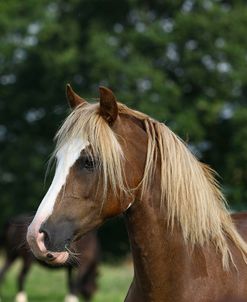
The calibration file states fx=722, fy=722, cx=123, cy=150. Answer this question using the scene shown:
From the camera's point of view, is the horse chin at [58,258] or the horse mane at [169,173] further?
the horse mane at [169,173]

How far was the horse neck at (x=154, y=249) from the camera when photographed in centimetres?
377

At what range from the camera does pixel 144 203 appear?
3.79m

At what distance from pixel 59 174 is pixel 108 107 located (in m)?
0.44

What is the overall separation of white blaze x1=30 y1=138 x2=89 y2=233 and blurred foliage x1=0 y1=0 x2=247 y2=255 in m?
20.1

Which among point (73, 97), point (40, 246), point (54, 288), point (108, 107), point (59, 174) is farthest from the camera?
point (54, 288)

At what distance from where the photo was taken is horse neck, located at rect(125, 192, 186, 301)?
377cm

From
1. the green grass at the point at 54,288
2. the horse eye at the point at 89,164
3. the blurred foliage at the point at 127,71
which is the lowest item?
the green grass at the point at 54,288

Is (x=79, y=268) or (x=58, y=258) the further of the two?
(x=79, y=268)

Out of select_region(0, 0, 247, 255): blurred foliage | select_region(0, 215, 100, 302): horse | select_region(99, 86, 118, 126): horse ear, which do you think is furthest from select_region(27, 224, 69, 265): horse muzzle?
select_region(0, 0, 247, 255): blurred foliage

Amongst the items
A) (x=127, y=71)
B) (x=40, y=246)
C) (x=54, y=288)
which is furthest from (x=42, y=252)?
(x=127, y=71)

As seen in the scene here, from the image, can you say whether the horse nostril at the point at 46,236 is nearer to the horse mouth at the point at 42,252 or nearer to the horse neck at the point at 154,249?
the horse mouth at the point at 42,252

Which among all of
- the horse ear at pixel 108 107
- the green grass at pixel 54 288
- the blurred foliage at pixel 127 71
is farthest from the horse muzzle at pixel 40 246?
the blurred foliage at pixel 127 71

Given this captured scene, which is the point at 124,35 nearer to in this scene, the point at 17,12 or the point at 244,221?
the point at 17,12

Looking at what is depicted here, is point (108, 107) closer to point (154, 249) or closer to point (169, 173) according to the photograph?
point (169, 173)
